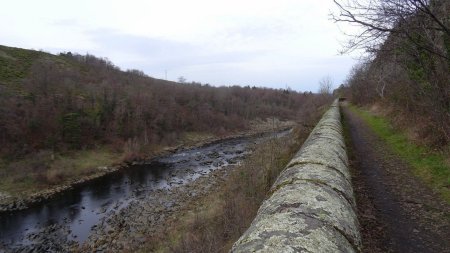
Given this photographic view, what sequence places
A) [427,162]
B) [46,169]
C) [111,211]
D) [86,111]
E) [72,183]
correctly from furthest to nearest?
[86,111] → [46,169] → [72,183] → [111,211] → [427,162]

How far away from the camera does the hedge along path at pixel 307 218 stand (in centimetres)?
275

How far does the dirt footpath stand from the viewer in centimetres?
484

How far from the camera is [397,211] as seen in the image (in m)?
6.05

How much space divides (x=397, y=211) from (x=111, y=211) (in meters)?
19.0

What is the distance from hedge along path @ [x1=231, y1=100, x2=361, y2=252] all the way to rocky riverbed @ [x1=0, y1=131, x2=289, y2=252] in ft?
31.5

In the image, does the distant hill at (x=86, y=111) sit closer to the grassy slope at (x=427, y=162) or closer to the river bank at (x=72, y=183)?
the river bank at (x=72, y=183)

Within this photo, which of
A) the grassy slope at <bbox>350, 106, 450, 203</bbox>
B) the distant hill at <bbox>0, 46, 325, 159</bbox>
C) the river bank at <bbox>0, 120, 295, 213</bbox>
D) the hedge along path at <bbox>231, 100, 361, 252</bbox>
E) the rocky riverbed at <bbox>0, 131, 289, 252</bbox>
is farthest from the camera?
the distant hill at <bbox>0, 46, 325, 159</bbox>

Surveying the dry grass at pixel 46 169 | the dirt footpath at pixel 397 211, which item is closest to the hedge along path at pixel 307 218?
the dirt footpath at pixel 397 211

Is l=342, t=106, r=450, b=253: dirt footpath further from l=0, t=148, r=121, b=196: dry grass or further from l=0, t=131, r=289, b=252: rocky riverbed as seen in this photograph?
l=0, t=148, r=121, b=196: dry grass

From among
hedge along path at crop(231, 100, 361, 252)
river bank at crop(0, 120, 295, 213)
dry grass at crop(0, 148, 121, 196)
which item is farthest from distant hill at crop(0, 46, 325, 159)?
hedge along path at crop(231, 100, 361, 252)

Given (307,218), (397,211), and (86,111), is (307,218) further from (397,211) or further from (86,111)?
(86,111)

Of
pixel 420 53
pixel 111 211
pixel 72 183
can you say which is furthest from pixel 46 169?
pixel 420 53

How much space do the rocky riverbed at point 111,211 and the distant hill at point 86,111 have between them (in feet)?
39.3

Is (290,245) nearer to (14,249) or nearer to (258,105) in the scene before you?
(14,249)
